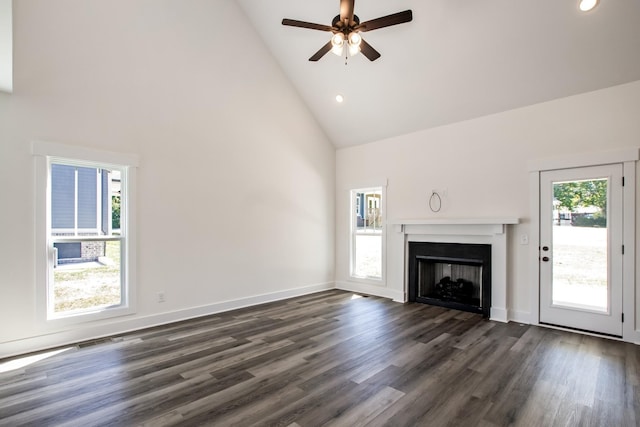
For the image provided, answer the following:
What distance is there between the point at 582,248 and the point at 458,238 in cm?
155

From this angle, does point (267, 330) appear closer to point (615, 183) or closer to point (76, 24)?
point (76, 24)

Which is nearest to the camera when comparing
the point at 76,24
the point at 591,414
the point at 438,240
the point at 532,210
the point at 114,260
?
the point at 591,414

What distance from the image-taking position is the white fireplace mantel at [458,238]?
15.2ft

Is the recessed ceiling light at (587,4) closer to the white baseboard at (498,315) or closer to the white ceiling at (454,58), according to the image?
the white ceiling at (454,58)

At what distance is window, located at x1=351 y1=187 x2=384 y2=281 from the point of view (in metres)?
6.34

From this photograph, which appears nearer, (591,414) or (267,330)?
(591,414)

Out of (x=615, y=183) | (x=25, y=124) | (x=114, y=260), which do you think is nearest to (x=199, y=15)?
(x=25, y=124)

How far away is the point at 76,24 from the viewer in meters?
3.69

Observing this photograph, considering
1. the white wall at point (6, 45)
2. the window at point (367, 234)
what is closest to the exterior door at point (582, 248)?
the window at point (367, 234)

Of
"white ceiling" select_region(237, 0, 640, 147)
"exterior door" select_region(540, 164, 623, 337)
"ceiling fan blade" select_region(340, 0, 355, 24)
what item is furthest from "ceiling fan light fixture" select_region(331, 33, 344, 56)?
"exterior door" select_region(540, 164, 623, 337)

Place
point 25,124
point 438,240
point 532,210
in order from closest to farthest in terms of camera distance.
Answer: point 25,124 → point 532,210 → point 438,240

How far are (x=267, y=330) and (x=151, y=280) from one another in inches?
66.0

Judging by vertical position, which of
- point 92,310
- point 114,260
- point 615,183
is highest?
point 615,183

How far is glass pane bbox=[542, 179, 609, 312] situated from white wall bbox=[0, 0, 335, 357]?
395 cm
